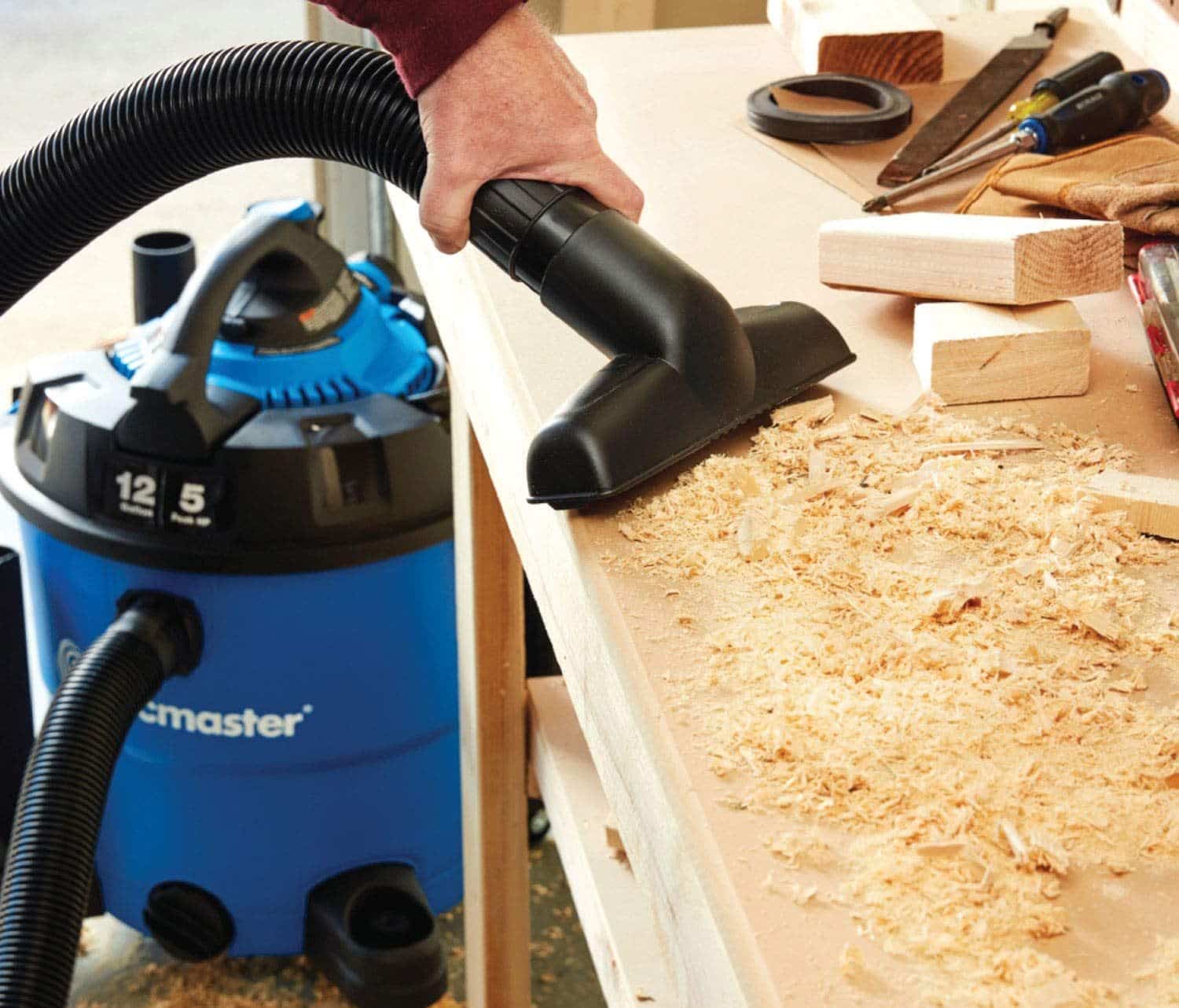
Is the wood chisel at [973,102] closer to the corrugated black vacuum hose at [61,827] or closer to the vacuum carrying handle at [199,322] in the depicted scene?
the vacuum carrying handle at [199,322]

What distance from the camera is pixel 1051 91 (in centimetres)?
103

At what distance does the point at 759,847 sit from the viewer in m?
0.43

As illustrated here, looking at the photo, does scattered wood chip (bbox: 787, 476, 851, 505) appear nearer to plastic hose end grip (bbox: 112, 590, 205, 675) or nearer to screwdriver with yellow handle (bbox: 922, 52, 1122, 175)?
screwdriver with yellow handle (bbox: 922, 52, 1122, 175)

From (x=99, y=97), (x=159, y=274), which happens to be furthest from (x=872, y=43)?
(x=99, y=97)

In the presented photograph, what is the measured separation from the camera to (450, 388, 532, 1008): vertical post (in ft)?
3.52

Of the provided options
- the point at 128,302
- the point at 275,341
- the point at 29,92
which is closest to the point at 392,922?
the point at 275,341

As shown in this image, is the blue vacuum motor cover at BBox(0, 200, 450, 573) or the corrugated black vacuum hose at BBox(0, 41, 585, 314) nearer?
the corrugated black vacuum hose at BBox(0, 41, 585, 314)

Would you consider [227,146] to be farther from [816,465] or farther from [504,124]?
[816,465]

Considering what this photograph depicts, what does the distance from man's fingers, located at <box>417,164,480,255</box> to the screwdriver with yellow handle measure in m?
0.42

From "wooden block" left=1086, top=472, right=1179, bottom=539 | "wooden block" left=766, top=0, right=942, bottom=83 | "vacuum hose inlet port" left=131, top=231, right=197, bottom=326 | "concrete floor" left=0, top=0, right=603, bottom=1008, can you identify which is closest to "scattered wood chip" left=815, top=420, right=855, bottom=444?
"wooden block" left=1086, top=472, right=1179, bottom=539

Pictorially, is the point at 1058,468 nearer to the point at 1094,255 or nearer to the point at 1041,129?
the point at 1094,255

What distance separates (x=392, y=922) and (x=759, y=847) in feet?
3.45

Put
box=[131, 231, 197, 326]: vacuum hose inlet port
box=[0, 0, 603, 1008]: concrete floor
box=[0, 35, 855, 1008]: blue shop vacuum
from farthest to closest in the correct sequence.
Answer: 1. box=[0, 0, 603, 1008]: concrete floor
2. box=[131, 231, 197, 326]: vacuum hose inlet port
3. box=[0, 35, 855, 1008]: blue shop vacuum

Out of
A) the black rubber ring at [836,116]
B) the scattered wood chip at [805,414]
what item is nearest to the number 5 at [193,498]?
the black rubber ring at [836,116]
